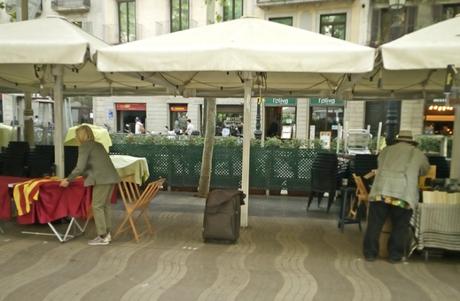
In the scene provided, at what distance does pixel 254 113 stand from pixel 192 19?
7152 millimetres

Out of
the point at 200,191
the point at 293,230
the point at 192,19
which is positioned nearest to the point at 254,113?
the point at 192,19

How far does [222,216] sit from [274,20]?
20722mm

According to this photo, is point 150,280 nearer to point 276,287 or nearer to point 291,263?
point 276,287

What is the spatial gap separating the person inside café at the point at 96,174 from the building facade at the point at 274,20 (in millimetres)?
14647

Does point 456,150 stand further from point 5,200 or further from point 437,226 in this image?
point 5,200

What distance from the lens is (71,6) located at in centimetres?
2661

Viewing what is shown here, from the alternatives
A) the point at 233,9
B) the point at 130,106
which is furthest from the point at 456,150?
the point at 130,106

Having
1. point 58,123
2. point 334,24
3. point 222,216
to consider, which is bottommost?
point 222,216

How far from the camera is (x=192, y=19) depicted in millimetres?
24672

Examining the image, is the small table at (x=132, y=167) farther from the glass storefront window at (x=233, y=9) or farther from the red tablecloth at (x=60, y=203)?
the glass storefront window at (x=233, y=9)

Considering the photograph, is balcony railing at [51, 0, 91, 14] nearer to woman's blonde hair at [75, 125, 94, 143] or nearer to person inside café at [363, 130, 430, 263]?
woman's blonde hair at [75, 125, 94, 143]

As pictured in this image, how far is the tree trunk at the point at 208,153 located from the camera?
27.5 feet

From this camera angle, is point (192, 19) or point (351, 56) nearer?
point (351, 56)

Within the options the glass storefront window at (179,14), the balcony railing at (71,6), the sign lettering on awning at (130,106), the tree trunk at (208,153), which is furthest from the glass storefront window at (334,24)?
the tree trunk at (208,153)
